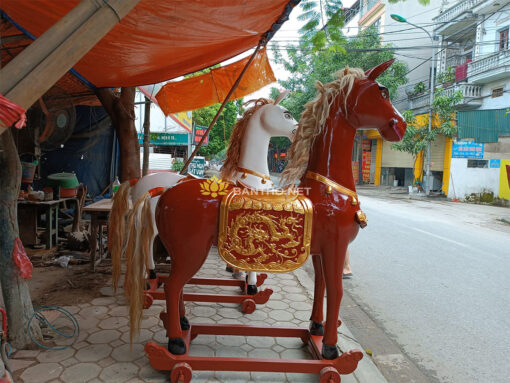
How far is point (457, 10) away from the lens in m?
15.0

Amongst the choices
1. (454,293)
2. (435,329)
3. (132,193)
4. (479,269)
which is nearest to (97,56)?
(132,193)

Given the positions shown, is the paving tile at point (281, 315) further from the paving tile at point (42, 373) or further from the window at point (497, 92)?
the window at point (497, 92)

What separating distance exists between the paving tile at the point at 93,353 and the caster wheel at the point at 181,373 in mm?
596

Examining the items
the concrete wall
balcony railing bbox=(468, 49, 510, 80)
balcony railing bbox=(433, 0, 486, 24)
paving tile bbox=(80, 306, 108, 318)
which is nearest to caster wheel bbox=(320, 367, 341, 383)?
paving tile bbox=(80, 306, 108, 318)

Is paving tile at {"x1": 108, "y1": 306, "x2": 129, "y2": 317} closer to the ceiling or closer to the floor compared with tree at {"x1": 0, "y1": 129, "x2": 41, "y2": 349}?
closer to the floor

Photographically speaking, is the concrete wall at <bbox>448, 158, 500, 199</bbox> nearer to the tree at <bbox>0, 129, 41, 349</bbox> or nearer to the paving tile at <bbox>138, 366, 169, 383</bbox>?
the paving tile at <bbox>138, 366, 169, 383</bbox>

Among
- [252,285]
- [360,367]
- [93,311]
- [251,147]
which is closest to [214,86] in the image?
[251,147]

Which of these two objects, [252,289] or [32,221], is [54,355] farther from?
[32,221]

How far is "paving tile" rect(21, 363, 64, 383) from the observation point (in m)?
1.98

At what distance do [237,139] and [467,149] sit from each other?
1402 centimetres

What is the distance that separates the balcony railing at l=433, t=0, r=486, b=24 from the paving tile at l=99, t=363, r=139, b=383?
1709cm

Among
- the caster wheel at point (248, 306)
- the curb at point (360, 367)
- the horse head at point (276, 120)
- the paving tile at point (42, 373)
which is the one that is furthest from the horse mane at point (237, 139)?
the paving tile at point (42, 373)

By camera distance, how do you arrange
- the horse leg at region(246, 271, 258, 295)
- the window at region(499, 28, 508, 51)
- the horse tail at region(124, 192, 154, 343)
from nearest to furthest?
the horse tail at region(124, 192, 154, 343), the horse leg at region(246, 271, 258, 295), the window at region(499, 28, 508, 51)

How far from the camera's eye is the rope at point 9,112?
1043mm
